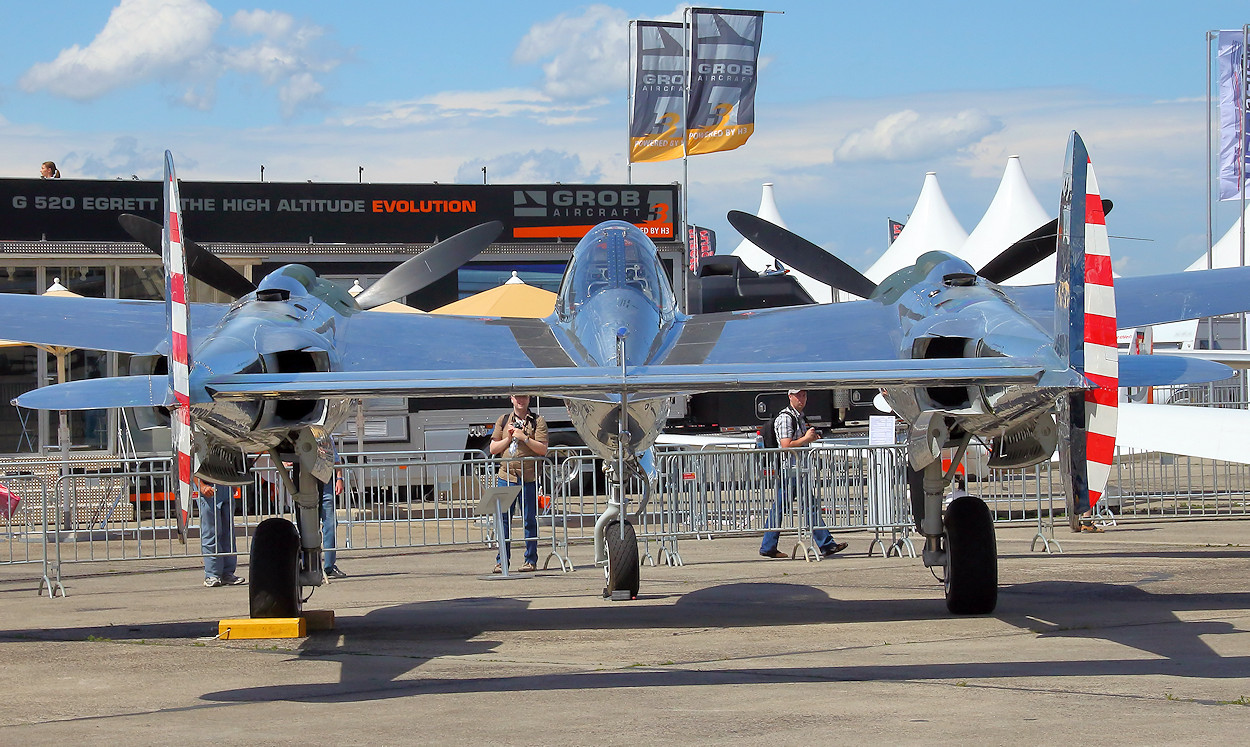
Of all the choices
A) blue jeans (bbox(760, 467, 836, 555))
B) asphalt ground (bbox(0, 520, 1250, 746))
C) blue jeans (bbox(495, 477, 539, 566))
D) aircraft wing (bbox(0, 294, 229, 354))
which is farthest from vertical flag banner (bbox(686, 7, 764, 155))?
aircraft wing (bbox(0, 294, 229, 354))

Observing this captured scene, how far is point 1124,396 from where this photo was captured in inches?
992

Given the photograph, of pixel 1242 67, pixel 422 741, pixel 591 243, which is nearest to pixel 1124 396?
pixel 1242 67

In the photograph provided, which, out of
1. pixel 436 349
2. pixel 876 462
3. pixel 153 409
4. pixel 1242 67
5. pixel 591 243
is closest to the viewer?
pixel 153 409

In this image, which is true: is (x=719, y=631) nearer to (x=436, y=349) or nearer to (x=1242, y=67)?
(x=436, y=349)

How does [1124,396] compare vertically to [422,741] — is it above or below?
above

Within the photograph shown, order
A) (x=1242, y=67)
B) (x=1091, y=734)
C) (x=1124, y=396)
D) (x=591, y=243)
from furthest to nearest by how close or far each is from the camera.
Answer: (x=1242, y=67), (x=1124, y=396), (x=591, y=243), (x=1091, y=734)

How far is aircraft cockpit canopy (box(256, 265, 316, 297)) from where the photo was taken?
9.70m

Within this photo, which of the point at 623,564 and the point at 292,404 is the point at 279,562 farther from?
the point at 623,564

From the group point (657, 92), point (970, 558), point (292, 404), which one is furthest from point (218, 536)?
point (657, 92)

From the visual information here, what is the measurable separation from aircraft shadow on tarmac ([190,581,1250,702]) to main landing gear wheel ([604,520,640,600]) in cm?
33

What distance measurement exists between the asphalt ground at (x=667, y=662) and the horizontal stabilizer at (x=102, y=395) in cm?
165

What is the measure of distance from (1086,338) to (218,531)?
9208mm

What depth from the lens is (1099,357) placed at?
7.43m

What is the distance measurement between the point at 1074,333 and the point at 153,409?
605 centimetres
